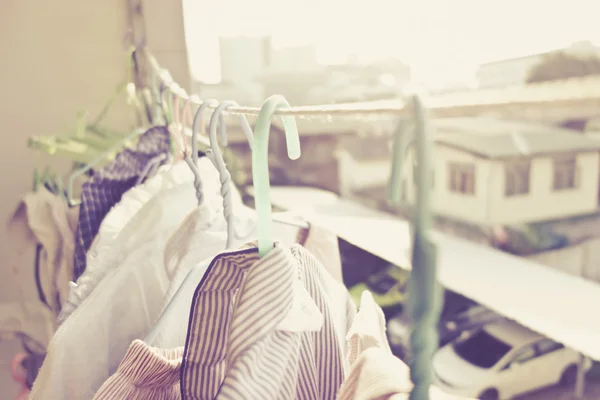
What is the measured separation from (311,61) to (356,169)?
1.44ft

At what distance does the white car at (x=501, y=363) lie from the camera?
1.43 m

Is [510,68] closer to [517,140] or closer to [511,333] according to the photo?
[517,140]

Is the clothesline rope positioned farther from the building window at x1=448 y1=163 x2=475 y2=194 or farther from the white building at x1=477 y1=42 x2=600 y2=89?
the building window at x1=448 y1=163 x2=475 y2=194

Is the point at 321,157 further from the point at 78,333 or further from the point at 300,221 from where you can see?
the point at 78,333

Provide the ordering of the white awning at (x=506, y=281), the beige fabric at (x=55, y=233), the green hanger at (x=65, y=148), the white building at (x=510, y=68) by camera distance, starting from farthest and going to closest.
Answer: the white building at (x=510, y=68) → the white awning at (x=506, y=281) → the green hanger at (x=65, y=148) → the beige fabric at (x=55, y=233)

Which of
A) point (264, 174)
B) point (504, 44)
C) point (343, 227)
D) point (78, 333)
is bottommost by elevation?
point (343, 227)

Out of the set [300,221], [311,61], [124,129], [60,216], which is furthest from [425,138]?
[311,61]

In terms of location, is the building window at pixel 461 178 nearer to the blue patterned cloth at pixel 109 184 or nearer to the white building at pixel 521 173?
the white building at pixel 521 173

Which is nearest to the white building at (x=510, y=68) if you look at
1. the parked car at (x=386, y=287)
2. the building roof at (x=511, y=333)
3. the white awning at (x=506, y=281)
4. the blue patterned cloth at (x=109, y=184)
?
the white awning at (x=506, y=281)

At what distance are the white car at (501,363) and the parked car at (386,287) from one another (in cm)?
21

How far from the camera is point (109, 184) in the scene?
0.63 metres

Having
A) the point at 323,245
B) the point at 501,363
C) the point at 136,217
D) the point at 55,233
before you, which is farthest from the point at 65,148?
the point at 501,363

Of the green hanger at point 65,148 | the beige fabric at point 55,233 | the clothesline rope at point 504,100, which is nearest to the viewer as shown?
the clothesline rope at point 504,100

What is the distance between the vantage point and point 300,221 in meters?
0.51
